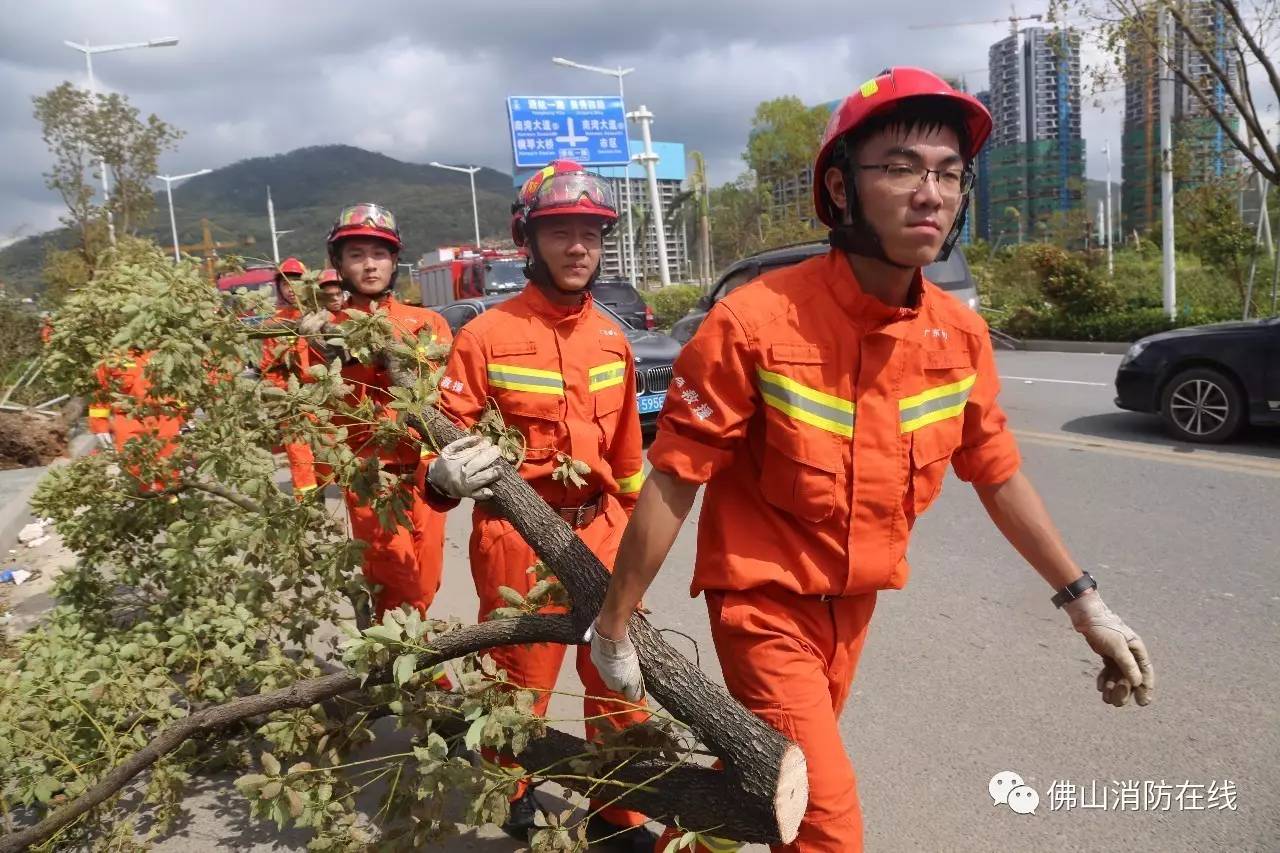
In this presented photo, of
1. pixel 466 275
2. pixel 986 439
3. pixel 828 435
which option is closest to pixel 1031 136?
pixel 466 275

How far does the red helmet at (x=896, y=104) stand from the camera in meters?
1.88

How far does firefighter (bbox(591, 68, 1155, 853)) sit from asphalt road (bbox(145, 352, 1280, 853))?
773 millimetres

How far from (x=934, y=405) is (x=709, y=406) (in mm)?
539

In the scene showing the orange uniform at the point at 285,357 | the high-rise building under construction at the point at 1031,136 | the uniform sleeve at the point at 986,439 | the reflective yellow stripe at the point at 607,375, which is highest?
the high-rise building under construction at the point at 1031,136

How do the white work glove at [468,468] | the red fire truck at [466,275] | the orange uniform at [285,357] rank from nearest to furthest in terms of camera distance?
1. the white work glove at [468,468]
2. the orange uniform at [285,357]
3. the red fire truck at [466,275]

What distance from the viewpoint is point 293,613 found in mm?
3525

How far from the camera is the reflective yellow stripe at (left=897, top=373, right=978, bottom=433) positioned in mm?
2027

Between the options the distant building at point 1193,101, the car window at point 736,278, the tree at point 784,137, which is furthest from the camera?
the tree at point 784,137

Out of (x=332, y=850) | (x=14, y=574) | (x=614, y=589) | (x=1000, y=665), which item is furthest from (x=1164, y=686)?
(x=14, y=574)

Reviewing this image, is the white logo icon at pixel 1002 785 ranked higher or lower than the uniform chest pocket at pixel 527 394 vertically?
lower

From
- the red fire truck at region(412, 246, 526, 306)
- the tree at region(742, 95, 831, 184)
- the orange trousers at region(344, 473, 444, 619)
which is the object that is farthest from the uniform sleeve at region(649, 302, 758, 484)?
the tree at region(742, 95, 831, 184)

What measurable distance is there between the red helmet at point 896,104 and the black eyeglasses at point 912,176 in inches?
3.7

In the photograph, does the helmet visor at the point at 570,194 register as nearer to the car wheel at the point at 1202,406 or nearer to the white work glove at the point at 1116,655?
the white work glove at the point at 1116,655

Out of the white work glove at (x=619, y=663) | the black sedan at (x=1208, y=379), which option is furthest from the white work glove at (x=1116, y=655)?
→ the black sedan at (x=1208, y=379)
